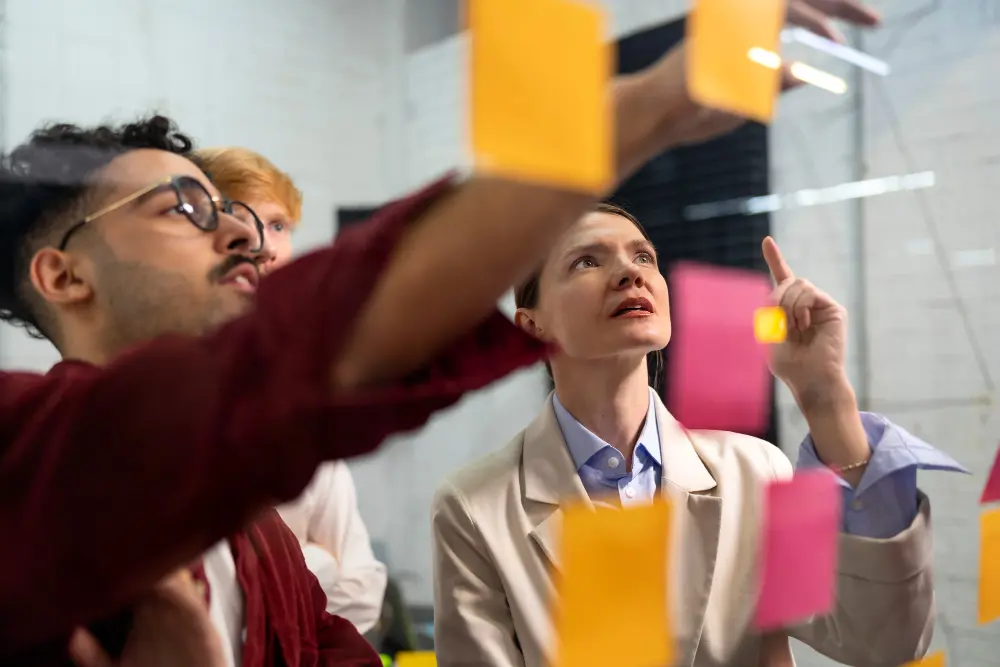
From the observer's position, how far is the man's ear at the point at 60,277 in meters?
0.66

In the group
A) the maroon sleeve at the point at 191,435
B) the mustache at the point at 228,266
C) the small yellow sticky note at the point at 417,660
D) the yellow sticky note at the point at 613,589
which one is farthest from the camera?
the small yellow sticky note at the point at 417,660

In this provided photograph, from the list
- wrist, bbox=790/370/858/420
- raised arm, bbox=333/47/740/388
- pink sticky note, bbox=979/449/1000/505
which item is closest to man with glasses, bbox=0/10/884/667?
raised arm, bbox=333/47/740/388

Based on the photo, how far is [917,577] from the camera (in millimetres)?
740

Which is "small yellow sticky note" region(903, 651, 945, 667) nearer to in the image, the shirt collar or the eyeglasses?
the shirt collar

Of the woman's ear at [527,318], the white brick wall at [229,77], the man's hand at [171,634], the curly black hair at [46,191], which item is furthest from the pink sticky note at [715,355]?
the white brick wall at [229,77]

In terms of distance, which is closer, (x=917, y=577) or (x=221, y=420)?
(x=221, y=420)

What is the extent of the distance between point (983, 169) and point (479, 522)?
81 cm

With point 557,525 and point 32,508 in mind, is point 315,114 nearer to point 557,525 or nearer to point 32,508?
point 557,525

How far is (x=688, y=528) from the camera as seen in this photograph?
65 cm

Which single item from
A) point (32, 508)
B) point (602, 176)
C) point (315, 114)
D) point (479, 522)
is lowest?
point (479, 522)

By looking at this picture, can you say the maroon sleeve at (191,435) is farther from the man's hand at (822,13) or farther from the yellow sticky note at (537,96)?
the man's hand at (822,13)

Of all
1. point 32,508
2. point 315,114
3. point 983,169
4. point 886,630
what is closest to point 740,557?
point 886,630

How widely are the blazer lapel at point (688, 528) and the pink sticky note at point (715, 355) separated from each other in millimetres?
34

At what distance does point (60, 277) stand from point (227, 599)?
0.97 ft
